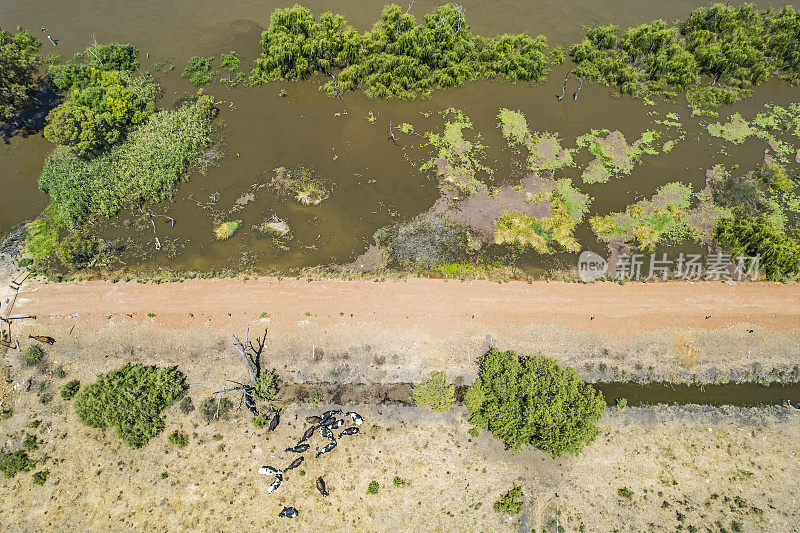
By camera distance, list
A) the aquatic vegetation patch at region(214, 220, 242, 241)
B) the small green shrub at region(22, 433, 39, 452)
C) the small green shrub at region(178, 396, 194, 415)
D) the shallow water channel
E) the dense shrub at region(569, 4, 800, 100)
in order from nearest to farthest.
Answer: the small green shrub at region(22, 433, 39, 452) < the small green shrub at region(178, 396, 194, 415) < the shallow water channel < the aquatic vegetation patch at region(214, 220, 242, 241) < the dense shrub at region(569, 4, 800, 100)

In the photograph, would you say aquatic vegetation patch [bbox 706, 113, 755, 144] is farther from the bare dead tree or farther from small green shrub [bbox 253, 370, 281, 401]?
small green shrub [bbox 253, 370, 281, 401]

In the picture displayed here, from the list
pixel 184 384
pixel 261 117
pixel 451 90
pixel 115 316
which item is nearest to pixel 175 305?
pixel 115 316

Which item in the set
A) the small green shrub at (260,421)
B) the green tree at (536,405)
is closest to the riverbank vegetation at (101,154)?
the small green shrub at (260,421)

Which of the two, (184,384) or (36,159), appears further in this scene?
(36,159)

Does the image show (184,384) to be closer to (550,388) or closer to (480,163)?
(550,388)

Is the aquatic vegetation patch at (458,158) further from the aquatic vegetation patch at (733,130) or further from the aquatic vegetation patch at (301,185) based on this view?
the aquatic vegetation patch at (733,130)

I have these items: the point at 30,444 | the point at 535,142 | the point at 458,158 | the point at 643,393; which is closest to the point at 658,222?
the point at 535,142

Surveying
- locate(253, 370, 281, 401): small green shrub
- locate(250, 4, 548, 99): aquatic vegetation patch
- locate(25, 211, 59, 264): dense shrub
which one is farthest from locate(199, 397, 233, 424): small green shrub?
locate(250, 4, 548, 99): aquatic vegetation patch
